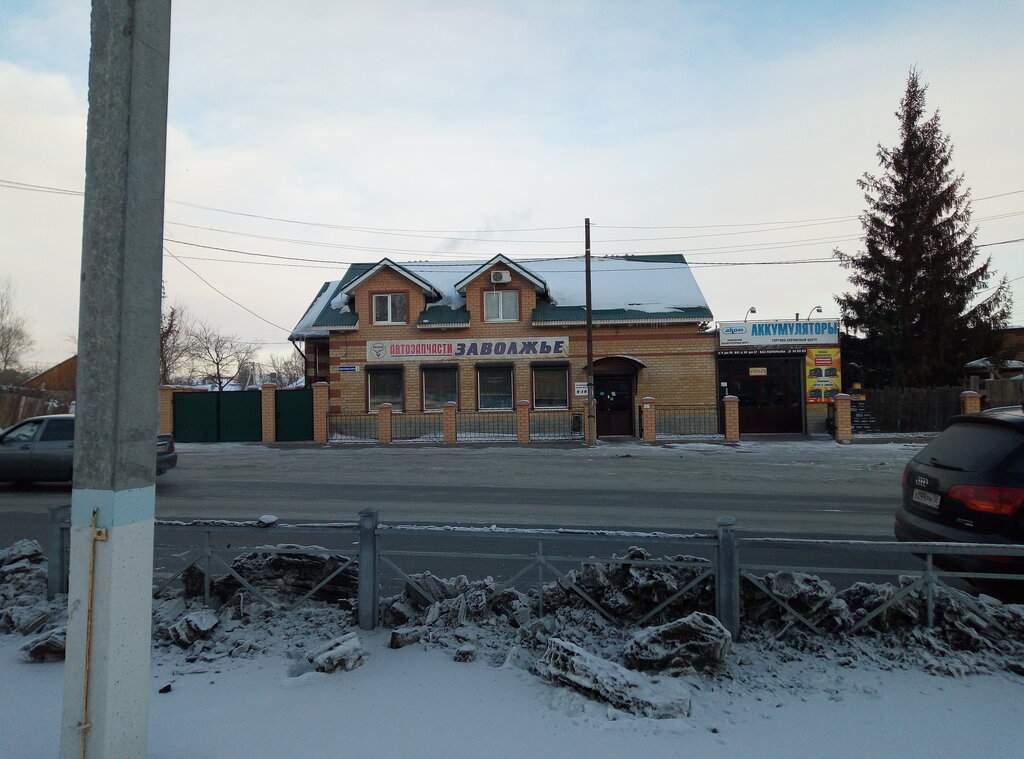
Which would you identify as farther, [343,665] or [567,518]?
[567,518]

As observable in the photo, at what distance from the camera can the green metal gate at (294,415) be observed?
82.5 ft

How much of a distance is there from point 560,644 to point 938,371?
31.3 meters

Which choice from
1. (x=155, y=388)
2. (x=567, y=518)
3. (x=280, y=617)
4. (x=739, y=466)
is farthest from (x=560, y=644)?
(x=739, y=466)

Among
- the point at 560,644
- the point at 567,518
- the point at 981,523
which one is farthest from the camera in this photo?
the point at 567,518

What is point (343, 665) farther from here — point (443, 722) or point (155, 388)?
point (155, 388)

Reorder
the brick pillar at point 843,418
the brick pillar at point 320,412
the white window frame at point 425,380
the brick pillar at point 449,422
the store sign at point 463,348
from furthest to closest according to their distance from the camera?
the white window frame at point 425,380, the store sign at point 463,348, the brick pillar at point 320,412, the brick pillar at point 449,422, the brick pillar at point 843,418

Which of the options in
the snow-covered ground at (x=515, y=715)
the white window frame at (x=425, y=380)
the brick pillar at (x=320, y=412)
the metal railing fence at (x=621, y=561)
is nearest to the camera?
the snow-covered ground at (x=515, y=715)

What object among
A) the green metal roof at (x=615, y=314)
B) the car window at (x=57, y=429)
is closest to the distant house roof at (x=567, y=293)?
the green metal roof at (x=615, y=314)

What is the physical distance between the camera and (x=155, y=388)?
8.88 ft

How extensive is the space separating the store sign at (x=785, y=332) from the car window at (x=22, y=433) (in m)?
22.1

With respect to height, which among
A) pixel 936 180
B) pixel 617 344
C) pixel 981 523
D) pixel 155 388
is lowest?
pixel 981 523

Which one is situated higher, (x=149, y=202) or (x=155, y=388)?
(x=149, y=202)

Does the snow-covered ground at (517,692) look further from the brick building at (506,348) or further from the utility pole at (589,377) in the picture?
the brick building at (506,348)

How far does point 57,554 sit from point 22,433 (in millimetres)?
10313
